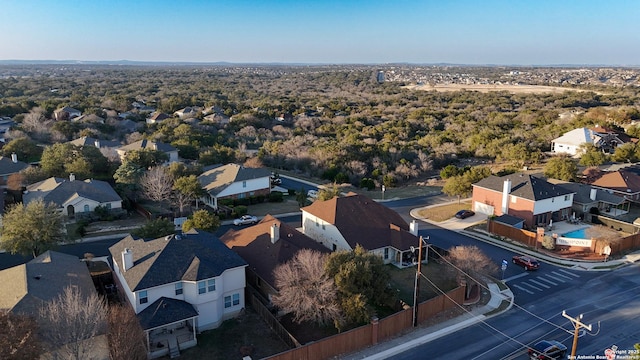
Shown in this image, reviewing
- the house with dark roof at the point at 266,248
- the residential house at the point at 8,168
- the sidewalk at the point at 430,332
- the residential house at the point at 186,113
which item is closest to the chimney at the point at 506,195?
the sidewalk at the point at 430,332

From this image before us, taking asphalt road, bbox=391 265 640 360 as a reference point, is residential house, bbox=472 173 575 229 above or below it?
above

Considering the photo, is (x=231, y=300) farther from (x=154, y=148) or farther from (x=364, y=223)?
(x=154, y=148)

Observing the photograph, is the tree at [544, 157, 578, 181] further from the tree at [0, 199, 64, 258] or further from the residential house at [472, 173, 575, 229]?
the tree at [0, 199, 64, 258]

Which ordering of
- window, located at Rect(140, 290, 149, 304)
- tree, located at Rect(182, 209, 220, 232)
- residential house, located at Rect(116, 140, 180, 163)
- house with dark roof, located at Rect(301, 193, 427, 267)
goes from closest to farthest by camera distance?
window, located at Rect(140, 290, 149, 304) < house with dark roof, located at Rect(301, 193, 427, 267) < tree, located at Rect(182, 209, 220, 232) < residential house, located at Rect(116, 140, 180, 163)

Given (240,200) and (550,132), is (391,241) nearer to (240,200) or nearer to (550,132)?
(240,200)

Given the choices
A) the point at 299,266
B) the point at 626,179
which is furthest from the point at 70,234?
the point at 626,179

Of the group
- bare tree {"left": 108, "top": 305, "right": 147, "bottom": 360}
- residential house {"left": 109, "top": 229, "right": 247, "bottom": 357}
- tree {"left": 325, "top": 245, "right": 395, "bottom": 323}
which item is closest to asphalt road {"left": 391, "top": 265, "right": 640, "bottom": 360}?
tree {"left": 325, "top": 245, "right": 395, "bottom": 323}

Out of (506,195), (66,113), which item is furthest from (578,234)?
(66,113)
